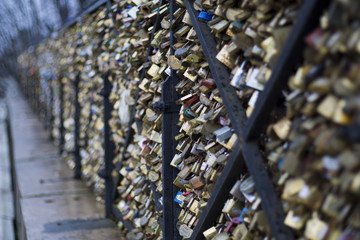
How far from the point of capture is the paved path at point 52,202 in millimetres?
3320

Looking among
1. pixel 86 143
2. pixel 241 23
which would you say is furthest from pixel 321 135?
pixel 86 143

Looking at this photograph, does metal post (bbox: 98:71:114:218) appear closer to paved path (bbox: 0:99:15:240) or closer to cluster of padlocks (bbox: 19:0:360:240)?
cluster of padlocks (bbox: 19:0:360:240)

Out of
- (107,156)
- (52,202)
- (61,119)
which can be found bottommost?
(61,119)

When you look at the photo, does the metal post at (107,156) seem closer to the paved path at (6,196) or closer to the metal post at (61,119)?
the paved path at (6,196)

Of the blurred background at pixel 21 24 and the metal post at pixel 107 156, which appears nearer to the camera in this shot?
the metal post at pixel 107 156

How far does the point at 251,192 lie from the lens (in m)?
1.63

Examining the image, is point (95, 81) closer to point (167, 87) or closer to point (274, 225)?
point (167, 87)

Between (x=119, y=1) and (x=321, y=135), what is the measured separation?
8.52ft

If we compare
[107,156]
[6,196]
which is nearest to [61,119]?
[6,196]

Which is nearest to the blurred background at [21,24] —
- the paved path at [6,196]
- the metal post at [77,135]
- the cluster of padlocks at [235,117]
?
the paved path at [6,196]

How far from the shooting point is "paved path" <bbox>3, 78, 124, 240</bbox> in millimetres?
3320

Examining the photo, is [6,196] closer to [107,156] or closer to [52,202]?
[52,202]

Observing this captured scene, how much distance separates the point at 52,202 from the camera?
404 cm

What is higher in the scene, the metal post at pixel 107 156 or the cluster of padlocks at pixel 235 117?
the cluster of padlocks at pixel 235 117
